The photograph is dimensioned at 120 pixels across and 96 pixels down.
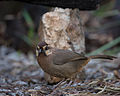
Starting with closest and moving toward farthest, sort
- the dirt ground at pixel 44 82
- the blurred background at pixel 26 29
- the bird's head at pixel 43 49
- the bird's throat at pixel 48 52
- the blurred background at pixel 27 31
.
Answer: the dirt ground at pixel 44 82 < the bird's head at pixel 43 49 < the bird's throat at pixel 48 52 < the blurred background at pixel 27 31 < the blurred background at pixel 26 29

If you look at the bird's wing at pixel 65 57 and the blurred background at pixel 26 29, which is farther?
the blurred background at pixel 26 29

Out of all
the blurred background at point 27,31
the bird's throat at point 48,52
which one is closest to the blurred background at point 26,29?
the blurred background at point 27,31

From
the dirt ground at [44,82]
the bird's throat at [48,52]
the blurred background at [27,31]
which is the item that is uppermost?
the blurred background at [27,31]

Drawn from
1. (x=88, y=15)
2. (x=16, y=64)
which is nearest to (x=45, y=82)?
(x=16, y=64)

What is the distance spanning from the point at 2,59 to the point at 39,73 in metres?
1.57

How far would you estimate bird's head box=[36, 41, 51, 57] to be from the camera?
3480 millimetres

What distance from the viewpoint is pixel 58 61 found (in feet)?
11.7

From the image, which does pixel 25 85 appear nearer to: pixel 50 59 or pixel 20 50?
pixel 50 59

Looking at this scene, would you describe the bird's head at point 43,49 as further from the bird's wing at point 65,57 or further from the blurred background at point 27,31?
the blurred background at point 27,31

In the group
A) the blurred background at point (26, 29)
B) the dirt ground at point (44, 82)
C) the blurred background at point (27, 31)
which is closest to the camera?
the dirt ground at point (44, 82)

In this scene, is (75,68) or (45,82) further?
(45,82)

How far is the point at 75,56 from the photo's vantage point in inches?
141

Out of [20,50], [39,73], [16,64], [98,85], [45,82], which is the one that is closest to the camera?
[98,85]

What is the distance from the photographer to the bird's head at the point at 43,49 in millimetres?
3480
